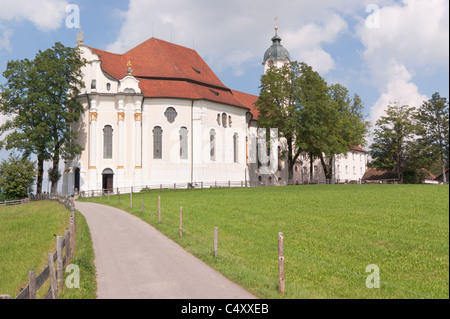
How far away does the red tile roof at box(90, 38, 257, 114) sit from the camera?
47031 millimetres

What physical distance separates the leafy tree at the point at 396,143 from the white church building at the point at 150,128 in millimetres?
23056

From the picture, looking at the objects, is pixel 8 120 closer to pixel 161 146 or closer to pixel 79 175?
pixel 79 175

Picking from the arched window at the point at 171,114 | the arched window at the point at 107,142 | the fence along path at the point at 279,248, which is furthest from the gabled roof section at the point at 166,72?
the fence along path at the point at 279,248

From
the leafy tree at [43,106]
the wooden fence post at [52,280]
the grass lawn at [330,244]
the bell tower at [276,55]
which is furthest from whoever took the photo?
the bell tower at [276,55]

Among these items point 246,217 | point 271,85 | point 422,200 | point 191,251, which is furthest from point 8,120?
point 422,200

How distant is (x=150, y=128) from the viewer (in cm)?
4525

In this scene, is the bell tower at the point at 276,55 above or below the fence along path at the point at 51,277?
above

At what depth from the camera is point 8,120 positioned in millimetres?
41688

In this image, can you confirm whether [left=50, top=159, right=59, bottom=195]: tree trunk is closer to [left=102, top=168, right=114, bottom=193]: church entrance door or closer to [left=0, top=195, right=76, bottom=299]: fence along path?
[left=102, top=168, right=114, bottom=193]: church entrance door

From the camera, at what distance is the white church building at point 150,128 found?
4388 cm

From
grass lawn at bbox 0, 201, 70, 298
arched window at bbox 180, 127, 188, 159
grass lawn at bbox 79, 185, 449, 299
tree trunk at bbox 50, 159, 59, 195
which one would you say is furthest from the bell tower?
grass lawn at bbox 0, 201, 70, 298

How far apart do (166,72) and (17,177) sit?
23.2 m

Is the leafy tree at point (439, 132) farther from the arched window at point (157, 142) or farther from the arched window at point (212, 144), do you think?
the arched window at point (157, 142)

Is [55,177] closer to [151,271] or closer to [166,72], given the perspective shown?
[166,72]
